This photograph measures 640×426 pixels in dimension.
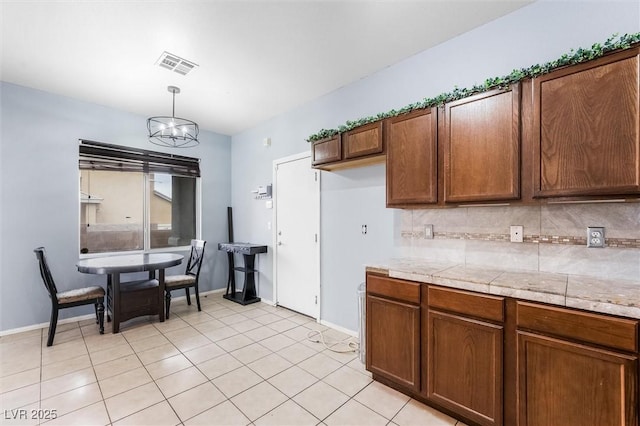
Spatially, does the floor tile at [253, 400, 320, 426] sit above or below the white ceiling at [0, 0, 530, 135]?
below

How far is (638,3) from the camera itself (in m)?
1.67

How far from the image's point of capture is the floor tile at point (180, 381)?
2.15 m

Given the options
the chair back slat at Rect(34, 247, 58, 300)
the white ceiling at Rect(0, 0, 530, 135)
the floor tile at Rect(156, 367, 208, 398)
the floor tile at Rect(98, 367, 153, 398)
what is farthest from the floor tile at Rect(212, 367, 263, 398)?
the white ceiling at Rect(0, 0, 530, 135)

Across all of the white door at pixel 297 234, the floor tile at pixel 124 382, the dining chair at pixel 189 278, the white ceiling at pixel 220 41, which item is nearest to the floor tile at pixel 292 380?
the floor tile at pixel 124 382

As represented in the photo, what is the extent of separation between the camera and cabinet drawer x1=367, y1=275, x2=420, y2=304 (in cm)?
198

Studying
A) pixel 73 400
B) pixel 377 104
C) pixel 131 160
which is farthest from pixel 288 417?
pixel 131 160

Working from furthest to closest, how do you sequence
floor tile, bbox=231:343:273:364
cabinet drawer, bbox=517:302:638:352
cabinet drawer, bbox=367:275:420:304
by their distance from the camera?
floor tile, bbox=231:343:273:364, cabinet drawer, bbox=367:275:420:304, cabinet drawer, bbox=517:302:638:352

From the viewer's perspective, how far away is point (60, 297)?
9.73 ft

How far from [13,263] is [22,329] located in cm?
77

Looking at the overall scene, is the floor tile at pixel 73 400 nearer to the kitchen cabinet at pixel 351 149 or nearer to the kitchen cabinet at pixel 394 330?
the kitchen cabinet at pixel 394 330

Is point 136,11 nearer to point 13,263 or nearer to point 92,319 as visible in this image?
point 13,263

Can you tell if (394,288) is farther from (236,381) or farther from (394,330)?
(236,381)

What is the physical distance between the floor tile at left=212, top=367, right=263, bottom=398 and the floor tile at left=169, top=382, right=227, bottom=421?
0.17 feet

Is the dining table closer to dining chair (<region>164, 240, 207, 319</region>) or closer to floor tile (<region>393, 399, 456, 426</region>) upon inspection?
dining chair (<region>164, 240, 207, 319</region>)
